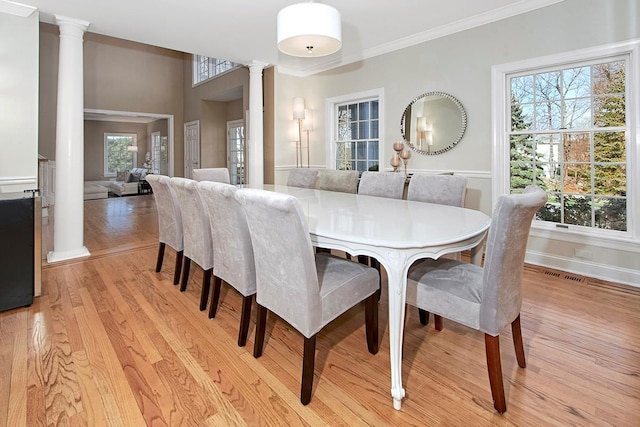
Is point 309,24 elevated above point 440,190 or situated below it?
above

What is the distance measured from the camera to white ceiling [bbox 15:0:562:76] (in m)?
3.27

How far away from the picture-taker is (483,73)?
143 inches

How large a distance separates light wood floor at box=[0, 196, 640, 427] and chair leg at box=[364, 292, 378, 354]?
61 millimetres

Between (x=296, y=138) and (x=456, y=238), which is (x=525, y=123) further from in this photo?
(x=296, y=138)

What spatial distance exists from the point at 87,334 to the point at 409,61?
4252 millimetres

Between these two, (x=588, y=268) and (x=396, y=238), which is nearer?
(x=396, y=238)

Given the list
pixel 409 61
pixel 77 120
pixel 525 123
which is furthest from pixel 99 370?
pixel 409 61

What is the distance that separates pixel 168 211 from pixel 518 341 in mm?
2625

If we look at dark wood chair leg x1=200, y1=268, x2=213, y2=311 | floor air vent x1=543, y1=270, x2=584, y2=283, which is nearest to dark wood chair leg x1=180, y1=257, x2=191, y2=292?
dark wood chair leg x1=200, y1=268, x2=213, y2=311

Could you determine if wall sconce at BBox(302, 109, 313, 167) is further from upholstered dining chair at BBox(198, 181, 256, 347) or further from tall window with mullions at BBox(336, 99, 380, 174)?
upholstered dining chair at BBox(198, 181, 256, 347)

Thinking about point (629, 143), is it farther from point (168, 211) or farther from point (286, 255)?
point (168, 211)

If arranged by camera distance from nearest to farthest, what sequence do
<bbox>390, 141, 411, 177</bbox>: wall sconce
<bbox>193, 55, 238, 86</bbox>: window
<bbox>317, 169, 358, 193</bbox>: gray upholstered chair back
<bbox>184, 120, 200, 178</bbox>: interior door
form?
<bbox>317, 169, 358, 193</bbox>: gray upholstered chair back < <bbox>390, 141, 411, 177</bbox>: wall sconce < <bbox>193, 55, 238, 86</bbox>: window < <bbox>184, 120, 200, 178</bbox>: interior door

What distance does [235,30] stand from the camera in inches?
154

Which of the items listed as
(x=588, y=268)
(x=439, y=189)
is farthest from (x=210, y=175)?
(x=588, y=268)
